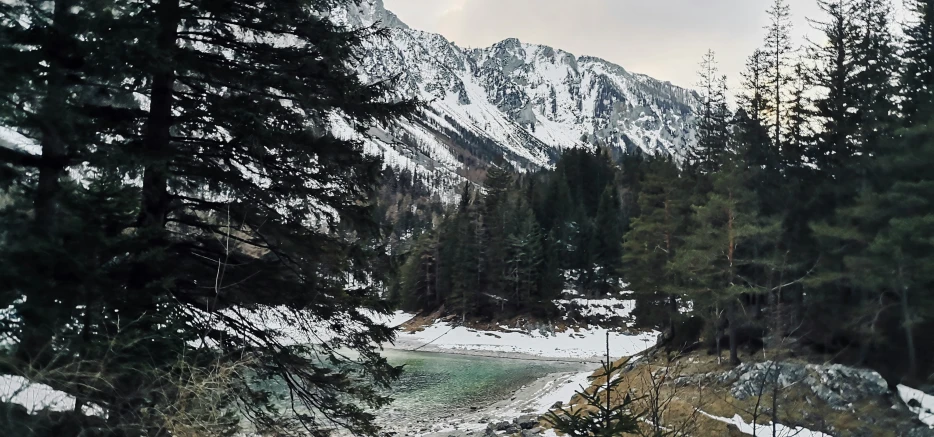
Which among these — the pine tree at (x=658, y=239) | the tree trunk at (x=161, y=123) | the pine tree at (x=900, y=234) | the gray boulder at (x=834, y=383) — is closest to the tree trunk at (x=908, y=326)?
the pine tree at (x=900, y=234)

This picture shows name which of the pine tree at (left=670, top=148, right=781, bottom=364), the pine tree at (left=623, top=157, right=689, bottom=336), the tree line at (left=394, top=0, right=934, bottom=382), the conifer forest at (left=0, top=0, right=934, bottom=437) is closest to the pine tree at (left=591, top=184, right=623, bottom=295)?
the pine tree at (left=623, top=157, right=689, bottom=336)

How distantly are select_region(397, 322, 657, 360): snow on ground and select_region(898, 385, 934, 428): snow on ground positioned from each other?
25180 millimetres

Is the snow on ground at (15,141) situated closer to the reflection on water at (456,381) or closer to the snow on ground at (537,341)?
the reflection on water at (456,381)

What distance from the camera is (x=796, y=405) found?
14891 mm

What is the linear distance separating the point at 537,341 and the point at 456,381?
18442 mm

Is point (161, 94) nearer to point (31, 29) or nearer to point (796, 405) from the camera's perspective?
point (31, 29)

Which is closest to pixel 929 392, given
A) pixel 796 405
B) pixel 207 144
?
pixel 796 405

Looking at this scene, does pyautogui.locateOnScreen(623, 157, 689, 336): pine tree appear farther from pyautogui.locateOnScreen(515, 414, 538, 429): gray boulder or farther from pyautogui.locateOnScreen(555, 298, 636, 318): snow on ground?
pyautogui.locateOnScreen(555, 298, 636, 318): snow on ground

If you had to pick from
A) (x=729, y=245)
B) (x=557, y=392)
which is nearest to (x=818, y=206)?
(x=729, y=245)

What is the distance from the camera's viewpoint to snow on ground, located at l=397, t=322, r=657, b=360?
42.0m

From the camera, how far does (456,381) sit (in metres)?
27.9

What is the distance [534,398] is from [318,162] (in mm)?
20169

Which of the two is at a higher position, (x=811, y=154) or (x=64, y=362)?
(x=811, y=154)

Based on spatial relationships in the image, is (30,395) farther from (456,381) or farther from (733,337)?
(456,381)
